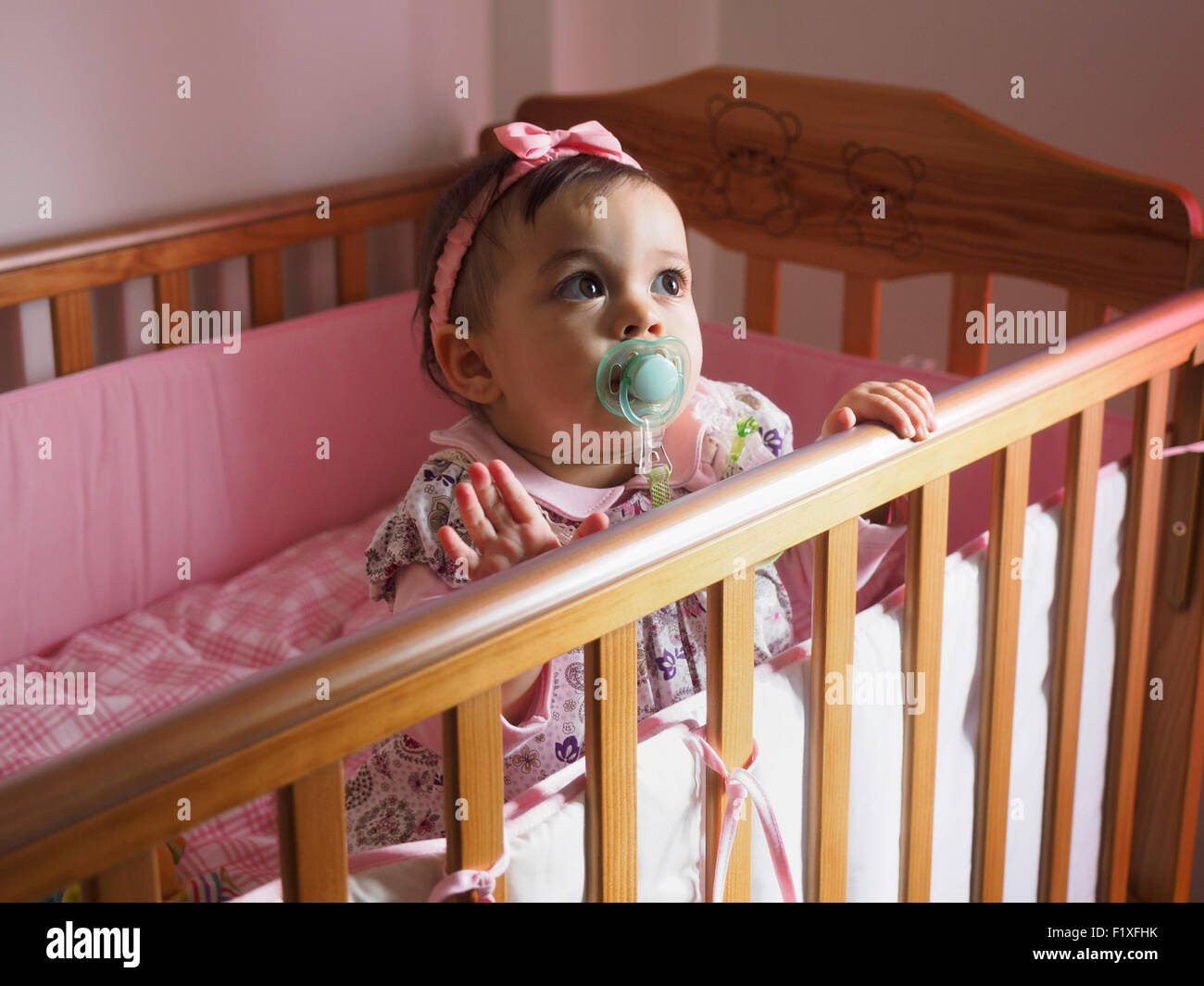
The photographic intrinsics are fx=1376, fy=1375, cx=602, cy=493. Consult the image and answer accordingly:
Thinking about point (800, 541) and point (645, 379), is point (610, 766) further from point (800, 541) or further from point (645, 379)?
point (645, 379)

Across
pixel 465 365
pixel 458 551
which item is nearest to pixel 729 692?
pixel 458 551

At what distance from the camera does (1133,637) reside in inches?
48.6

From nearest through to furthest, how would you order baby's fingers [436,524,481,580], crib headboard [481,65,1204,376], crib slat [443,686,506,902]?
crib slat [443,686,506,902] → baby's fingers [436,524,481,580] → crib headboard [481,65,1204,376]

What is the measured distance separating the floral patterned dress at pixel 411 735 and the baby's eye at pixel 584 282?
0.53 ft

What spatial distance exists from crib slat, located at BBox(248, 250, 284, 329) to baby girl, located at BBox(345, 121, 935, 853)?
58 centimetres

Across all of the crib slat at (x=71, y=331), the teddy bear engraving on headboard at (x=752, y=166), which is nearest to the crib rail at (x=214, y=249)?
the crib slat at (x=71, y=331)

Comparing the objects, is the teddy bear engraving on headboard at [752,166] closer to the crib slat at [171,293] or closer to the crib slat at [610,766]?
the crib slat at [171,293]

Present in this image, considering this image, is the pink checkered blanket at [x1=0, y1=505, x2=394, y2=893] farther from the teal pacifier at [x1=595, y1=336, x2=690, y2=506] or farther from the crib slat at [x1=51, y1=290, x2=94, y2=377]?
the teal pacifier at [x1=595, y1=336, x2=690, y2=506]

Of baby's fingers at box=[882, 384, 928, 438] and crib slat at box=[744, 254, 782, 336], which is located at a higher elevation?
baby's fingers at box=[882, 384, 928, 438]

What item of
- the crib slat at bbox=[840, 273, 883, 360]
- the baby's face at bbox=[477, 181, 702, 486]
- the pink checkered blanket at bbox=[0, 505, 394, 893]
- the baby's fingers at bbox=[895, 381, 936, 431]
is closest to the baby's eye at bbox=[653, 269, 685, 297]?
the baby's face at bbox=[477, 181, 702, 486]

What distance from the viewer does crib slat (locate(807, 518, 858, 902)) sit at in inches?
33.4

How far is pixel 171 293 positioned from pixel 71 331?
0.44ft
